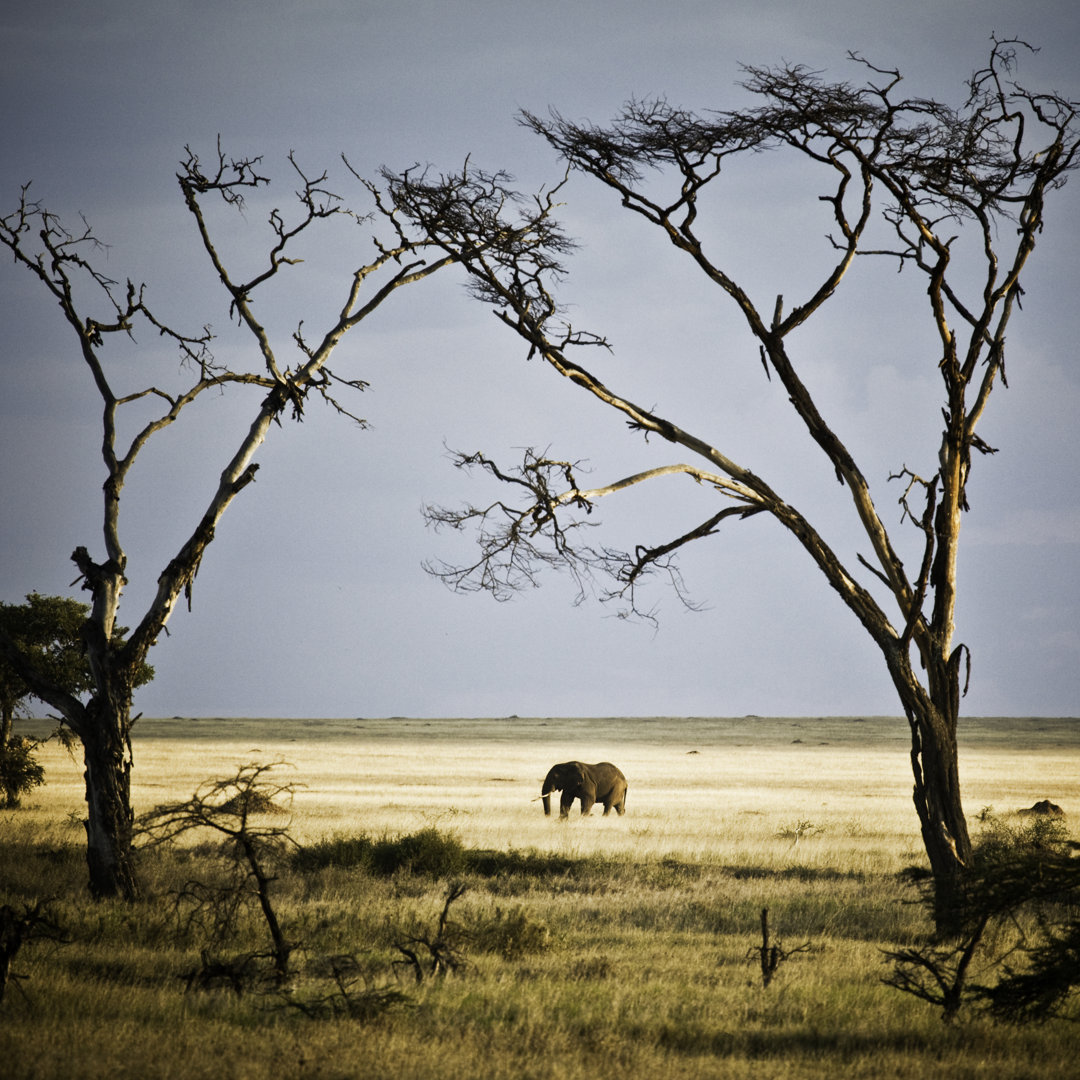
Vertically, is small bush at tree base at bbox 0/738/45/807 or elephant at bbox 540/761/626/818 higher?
small bush at tree base at bbox 0/738/45/807

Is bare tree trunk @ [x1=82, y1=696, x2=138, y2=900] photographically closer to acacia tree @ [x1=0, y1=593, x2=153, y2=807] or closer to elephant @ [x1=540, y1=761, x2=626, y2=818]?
acacia tree @ [x1=0, y1=593, x2=153, y2=807]

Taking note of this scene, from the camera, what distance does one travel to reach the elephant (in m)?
29.3

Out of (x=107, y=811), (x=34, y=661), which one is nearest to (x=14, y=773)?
(x=34, y=661)

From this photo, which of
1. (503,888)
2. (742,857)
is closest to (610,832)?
(742,857)

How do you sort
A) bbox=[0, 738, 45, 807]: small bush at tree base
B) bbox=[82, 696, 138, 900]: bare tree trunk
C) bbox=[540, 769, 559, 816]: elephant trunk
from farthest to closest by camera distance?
bbox=[540, 769, 559, 816]: elephant trunk
bbox=[0, 738, 45, 807]: small bush at tree base
bbox=[82, 696, 138, 900]: bare tree trunk

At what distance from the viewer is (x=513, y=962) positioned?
1045 cm

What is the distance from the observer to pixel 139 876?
13.3 metres

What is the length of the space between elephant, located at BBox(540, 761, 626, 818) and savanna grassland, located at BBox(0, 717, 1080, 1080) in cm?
307

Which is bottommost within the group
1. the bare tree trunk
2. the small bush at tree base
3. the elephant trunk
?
the elephant trunk

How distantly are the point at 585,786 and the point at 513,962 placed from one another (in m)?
19.2

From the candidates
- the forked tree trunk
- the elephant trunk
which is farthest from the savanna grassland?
the elephant trunk

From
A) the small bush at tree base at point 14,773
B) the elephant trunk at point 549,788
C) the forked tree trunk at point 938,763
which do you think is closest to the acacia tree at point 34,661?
the small bush at tree base at point 14,773

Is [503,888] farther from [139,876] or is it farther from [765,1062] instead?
[765,1062]

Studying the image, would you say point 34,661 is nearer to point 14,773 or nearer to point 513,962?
point 14,773
